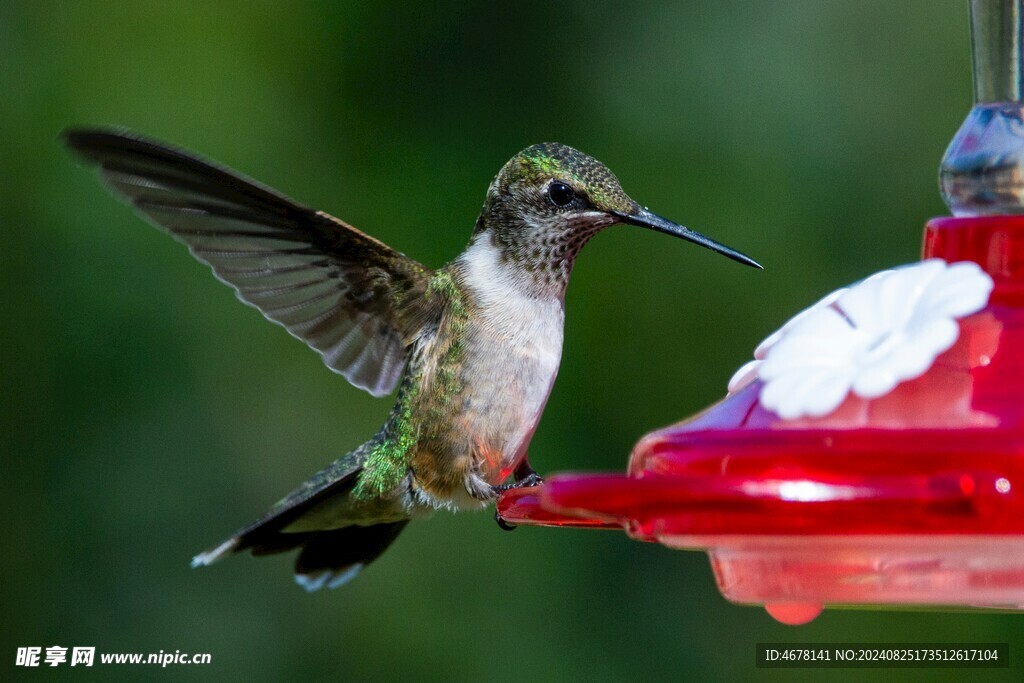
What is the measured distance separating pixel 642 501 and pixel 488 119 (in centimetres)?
427

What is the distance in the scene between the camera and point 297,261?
357cm

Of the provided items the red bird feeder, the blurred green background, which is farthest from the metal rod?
the blurred green background

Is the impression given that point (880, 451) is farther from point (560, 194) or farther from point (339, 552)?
point (339, 552)

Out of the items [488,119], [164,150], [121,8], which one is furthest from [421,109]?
[164,150]

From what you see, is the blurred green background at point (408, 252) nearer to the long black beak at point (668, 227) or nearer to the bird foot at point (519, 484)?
the bird foot at point (519, 484)

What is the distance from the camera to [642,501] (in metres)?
1.93

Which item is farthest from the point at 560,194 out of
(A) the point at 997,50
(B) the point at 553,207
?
(A) the point at 997,50

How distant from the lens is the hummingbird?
10.8 feet

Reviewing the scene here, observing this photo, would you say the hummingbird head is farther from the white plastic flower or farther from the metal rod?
the white plastic flower

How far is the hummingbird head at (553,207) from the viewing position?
3303 mm

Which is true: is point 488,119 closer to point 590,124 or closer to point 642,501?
point 590,124

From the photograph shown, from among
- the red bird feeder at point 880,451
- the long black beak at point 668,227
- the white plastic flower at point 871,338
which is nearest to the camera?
the red bird feeder at point 880,451

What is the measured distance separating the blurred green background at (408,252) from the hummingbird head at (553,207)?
6.70 ft

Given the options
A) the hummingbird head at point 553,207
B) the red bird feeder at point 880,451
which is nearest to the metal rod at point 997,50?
the red bird feeder at point 880,451
